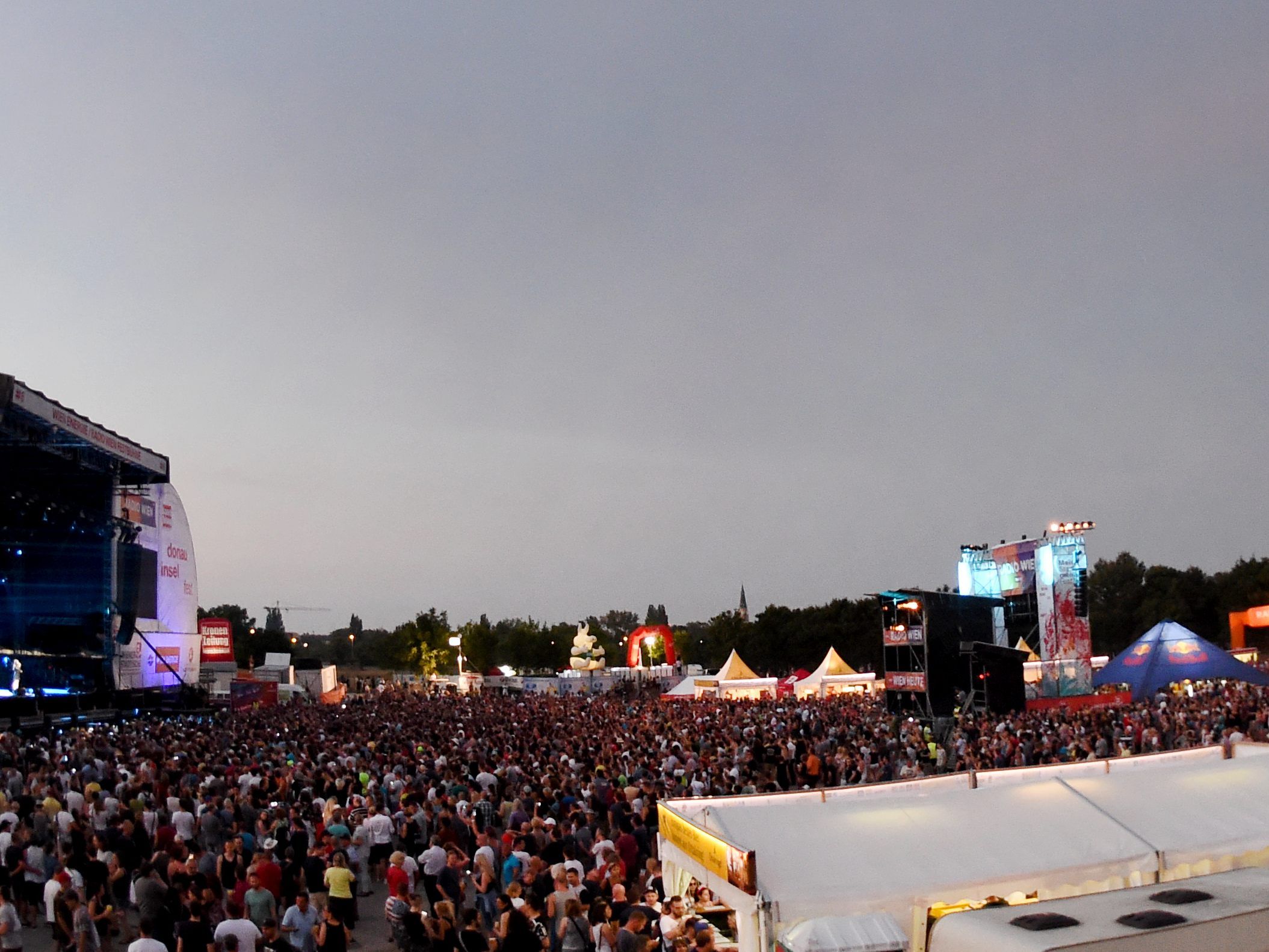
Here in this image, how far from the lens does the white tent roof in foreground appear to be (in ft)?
22.6

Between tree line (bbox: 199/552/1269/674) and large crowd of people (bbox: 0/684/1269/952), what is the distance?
22716 mm

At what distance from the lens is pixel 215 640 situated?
49594 mm

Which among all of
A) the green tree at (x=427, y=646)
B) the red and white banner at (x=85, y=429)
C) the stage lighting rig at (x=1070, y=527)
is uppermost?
the red and white banner at (x=85, y=429)

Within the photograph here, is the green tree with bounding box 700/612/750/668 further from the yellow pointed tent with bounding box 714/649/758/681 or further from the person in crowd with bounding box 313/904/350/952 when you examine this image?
the person in crowd with bounding box 313/904/350/952

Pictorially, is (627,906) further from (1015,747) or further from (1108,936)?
(1015,747)

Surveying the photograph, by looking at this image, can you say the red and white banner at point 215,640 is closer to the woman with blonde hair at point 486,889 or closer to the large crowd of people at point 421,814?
the large crowd of people at point 421,814

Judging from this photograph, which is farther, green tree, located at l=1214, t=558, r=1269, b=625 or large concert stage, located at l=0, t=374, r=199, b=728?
green tree, located at l=1214, t=558, r=1269, b=625

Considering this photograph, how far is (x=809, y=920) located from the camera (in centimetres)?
661

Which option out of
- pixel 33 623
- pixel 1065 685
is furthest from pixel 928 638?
pixel 33 623

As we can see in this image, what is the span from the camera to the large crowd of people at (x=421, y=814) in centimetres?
805

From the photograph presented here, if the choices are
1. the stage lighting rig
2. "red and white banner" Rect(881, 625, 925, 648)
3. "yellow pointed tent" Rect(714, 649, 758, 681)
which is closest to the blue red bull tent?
"red and white banner" Rect(881, 625, 925, 648)

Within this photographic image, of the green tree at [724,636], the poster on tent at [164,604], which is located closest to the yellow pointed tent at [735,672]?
the poster on tent at [164,604]

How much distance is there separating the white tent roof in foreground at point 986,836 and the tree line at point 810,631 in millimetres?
33805

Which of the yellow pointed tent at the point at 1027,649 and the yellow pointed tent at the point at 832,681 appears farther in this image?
the yellow pointed tent at the point at 832,681
